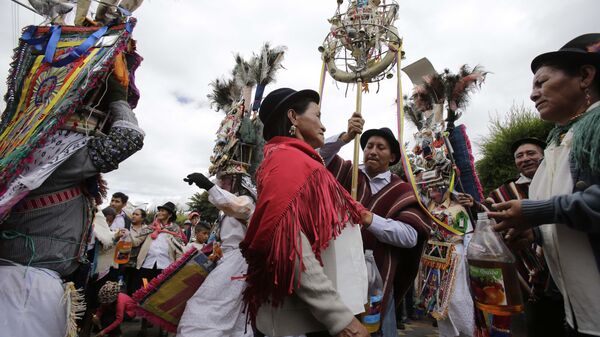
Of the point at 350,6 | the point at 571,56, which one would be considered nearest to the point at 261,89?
the point at 350,6

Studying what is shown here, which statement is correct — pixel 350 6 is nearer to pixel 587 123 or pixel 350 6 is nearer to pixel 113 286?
pixel 587 123

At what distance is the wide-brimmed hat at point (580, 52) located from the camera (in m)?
1.46

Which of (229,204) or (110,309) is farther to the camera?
(110,309)

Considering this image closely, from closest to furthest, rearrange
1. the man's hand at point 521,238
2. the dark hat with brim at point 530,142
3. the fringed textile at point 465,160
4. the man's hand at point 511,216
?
1. the man's hand at point 511,216
2. the man's hand at point 521,238
3. the dark hat with brim at point 530,142
4. the fringed textile at point 465,160

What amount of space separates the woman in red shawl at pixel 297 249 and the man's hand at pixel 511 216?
0.65 metres

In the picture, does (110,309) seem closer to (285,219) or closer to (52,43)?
(52,43)

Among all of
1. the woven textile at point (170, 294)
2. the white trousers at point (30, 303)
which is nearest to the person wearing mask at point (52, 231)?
the white trousers at point (30, 303)

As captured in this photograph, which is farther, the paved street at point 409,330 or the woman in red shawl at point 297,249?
the paved street at point 409,330

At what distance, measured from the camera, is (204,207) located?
83.6 feet

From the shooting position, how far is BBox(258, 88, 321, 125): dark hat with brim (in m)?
1.91

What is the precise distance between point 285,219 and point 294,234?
0.23ft

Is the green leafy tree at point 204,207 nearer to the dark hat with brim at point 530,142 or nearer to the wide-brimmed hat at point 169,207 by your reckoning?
the wide-brimmed hat at point 169,207

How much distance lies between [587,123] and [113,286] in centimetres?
495

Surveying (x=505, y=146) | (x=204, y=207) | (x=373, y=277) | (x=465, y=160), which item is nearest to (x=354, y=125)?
(x=373, y=277)
